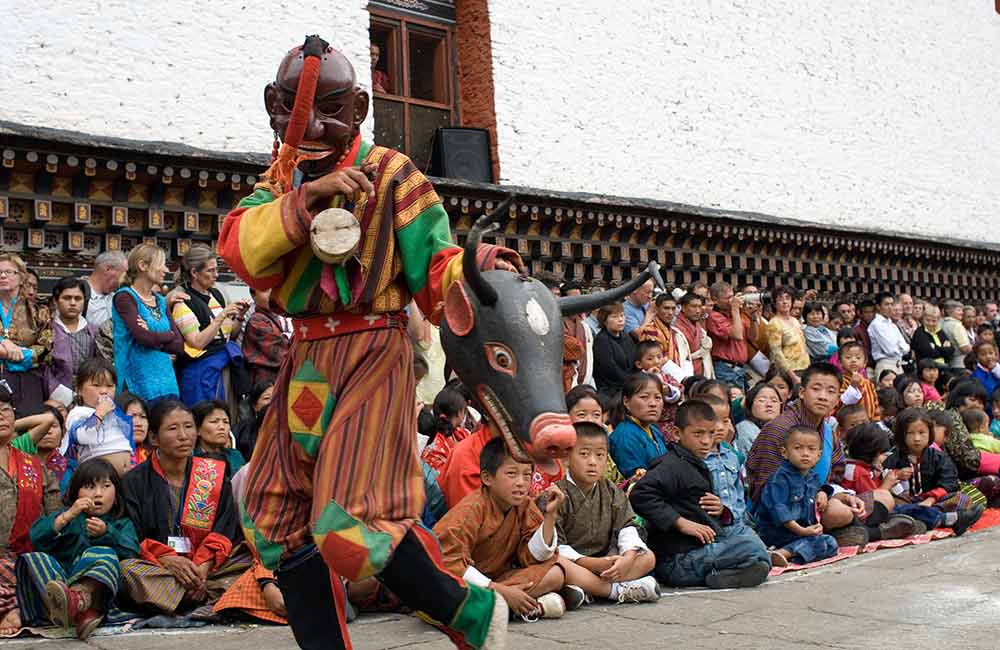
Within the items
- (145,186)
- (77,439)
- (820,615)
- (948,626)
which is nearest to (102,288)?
(145,186)

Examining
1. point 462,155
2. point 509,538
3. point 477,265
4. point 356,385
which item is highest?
point 462,155

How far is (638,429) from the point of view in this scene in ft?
19.1

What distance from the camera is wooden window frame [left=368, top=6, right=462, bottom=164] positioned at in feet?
30.6

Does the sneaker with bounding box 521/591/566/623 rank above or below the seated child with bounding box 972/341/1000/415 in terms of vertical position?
below

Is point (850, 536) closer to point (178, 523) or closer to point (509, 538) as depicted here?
point (509, 538)

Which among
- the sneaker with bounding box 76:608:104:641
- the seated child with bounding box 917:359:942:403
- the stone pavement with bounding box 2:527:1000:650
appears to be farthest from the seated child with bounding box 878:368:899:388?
the sneaker with bounding box 76:608:104:641

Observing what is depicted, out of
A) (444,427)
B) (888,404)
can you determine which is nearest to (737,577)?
(444,427)

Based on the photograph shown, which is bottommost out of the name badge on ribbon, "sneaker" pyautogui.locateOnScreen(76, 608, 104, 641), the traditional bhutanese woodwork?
"sneaker" pyautogui.locateOnScreen(76, 608, 104, 641)

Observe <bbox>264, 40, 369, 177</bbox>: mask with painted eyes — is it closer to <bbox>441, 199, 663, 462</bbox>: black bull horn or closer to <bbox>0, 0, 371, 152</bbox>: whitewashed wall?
<bbox>441, 199, 663, 462</bbox>: black bull horn

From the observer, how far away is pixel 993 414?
29.5ft

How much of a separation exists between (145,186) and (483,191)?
2.63 metres

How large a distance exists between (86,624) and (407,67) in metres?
6.50

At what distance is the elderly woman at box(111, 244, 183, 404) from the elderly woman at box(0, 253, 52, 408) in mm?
349

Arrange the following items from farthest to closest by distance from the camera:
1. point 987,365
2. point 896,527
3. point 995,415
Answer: point 987,365
point 995,415
point 896,527
